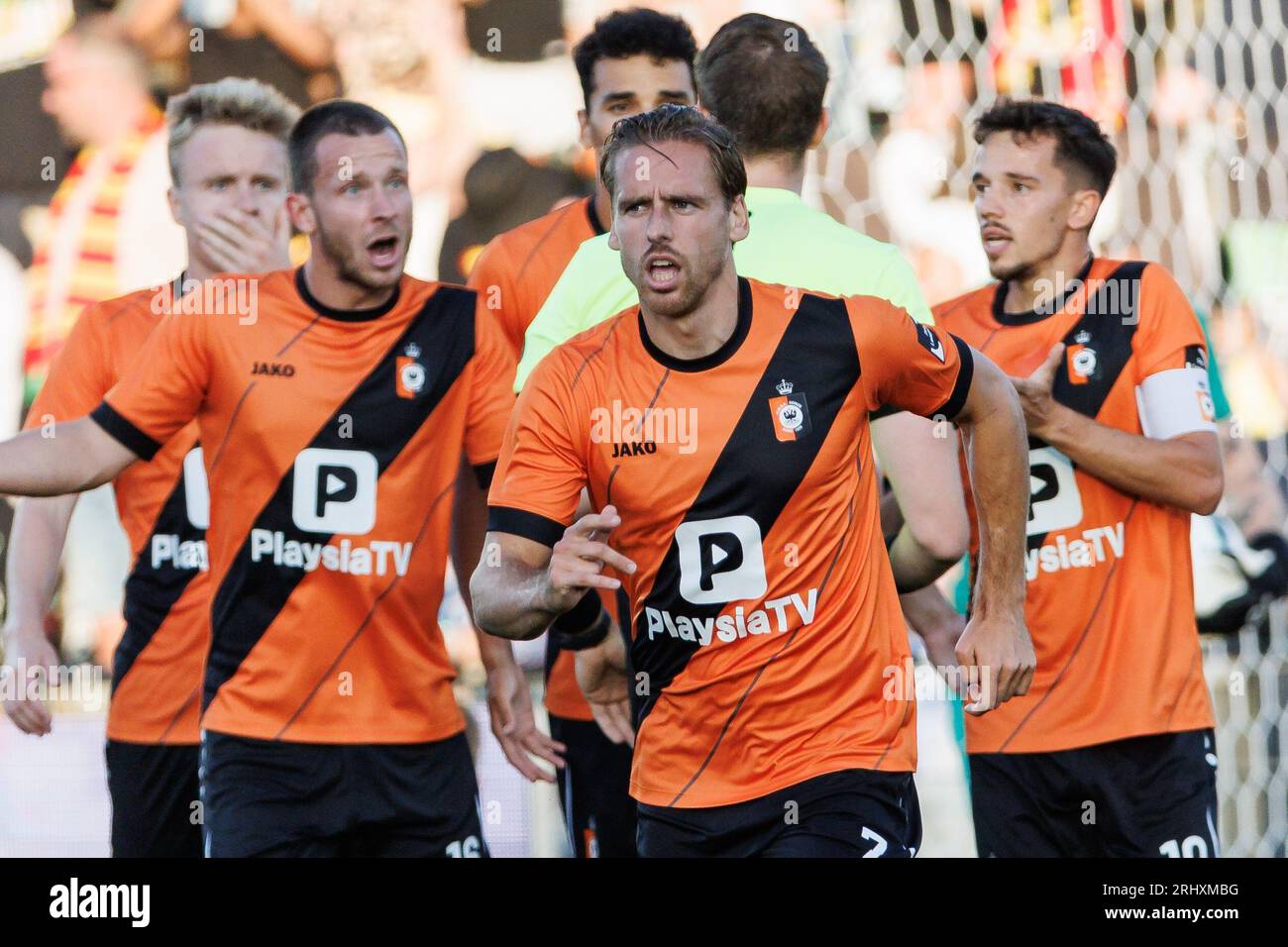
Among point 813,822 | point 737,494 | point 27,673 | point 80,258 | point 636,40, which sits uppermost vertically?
point 80,258

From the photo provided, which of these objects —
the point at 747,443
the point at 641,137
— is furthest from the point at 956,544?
the point at 641,137

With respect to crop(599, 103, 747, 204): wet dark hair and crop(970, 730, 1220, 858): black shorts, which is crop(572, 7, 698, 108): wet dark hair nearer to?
crop(599, 103, 747, 204): wet dark hair

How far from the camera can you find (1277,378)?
24.5ft

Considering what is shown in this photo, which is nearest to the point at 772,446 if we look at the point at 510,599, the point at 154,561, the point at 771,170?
the point at 510,599

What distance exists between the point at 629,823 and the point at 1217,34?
178 inches

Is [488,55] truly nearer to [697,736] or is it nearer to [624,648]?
[624,648]

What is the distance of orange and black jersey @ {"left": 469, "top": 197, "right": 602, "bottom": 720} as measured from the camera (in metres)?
4.64

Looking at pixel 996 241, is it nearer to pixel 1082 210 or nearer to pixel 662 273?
pixel 1082 210

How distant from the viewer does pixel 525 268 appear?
15.3ft

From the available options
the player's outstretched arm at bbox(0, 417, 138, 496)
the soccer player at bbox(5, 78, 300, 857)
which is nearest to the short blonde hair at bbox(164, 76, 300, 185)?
the soccer player at bbox(5, 78, 300, 857)

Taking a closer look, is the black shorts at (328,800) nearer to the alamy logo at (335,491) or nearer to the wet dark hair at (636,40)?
the alamy logo at (335,491)

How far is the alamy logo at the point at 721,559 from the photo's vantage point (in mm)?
3336

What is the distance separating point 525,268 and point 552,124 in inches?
145

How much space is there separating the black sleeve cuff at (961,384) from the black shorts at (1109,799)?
1.11m
